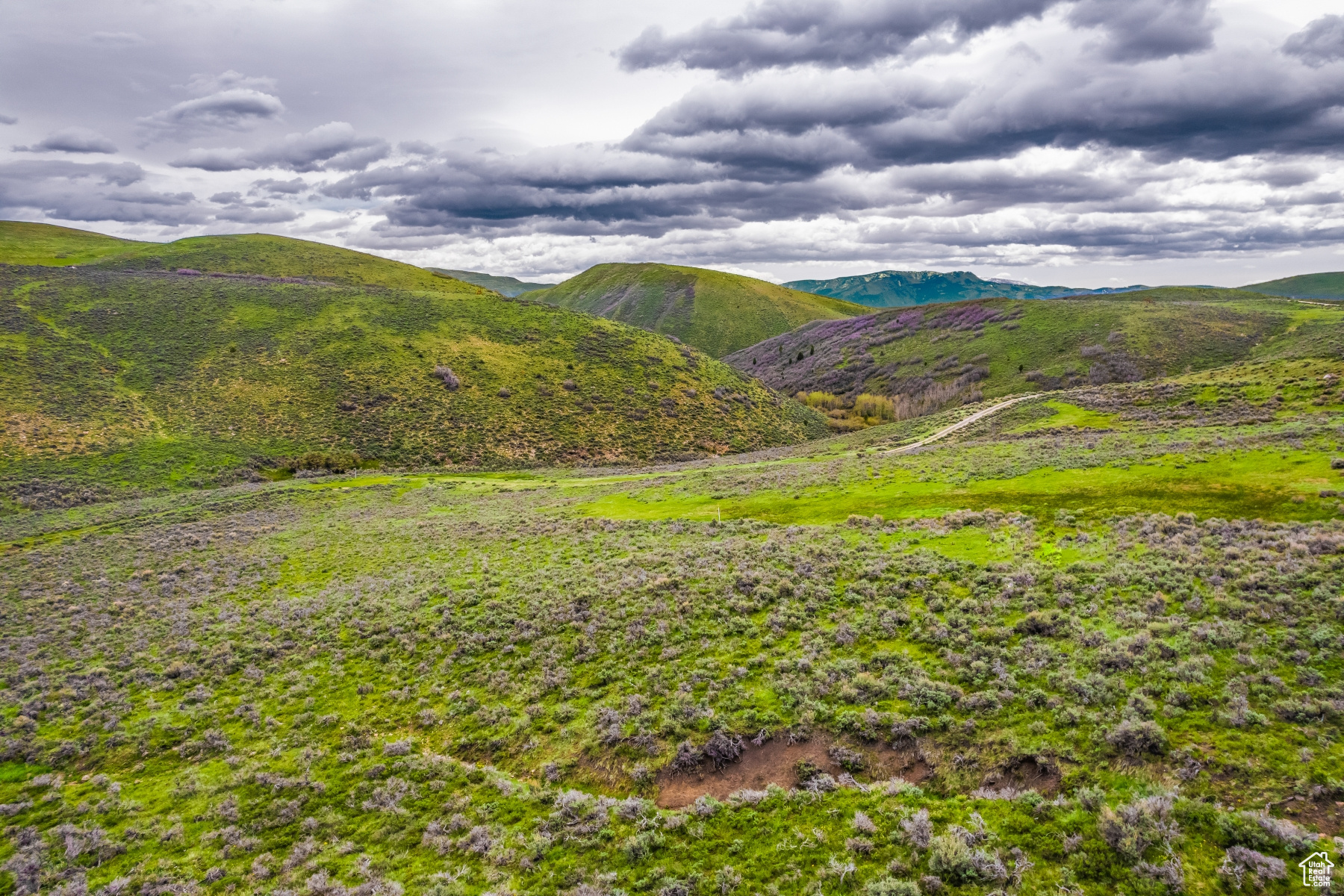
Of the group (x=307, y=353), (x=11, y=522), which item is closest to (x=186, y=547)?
(x=11, y=522)

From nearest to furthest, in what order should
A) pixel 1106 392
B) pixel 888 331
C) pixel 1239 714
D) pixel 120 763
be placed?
pixel 1239 714, pixel 120 763, pixel 1106 392, pixel 888 331

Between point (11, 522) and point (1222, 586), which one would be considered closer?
point (1222, 586)

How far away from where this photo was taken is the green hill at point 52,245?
123500 millimetres

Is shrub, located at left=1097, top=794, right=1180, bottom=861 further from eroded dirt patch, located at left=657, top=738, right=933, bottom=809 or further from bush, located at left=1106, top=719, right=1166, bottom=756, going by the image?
eroded dirt patch, located at left=657, top=738, right=933, bottom=809

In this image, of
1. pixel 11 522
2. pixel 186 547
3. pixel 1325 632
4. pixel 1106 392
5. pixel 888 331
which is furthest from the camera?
pixel 888 331

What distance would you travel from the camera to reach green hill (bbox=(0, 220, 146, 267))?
124 metres

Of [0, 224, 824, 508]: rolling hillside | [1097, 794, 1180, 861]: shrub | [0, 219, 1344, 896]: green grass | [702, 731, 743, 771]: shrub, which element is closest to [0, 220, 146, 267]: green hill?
[0, 224, 824, 508]: rolling hillside

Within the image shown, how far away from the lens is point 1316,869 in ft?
23.7

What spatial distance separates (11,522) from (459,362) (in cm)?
5022

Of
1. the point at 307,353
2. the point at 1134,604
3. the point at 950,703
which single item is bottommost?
the point at 950,703

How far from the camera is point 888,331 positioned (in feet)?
459

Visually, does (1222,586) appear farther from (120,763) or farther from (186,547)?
(186,547)

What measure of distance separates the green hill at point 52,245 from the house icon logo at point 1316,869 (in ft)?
543

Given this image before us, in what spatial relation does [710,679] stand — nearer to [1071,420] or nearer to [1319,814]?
[1319,814]
